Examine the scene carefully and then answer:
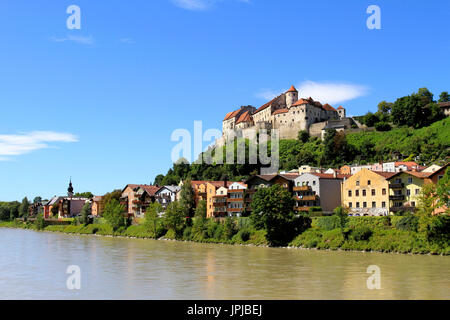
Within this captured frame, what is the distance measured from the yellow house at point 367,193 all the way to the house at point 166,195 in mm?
40850

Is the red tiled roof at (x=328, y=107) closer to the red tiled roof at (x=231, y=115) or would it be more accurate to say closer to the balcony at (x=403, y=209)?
the red tiled roof at (x=231, y=115)

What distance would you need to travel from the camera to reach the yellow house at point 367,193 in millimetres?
57375

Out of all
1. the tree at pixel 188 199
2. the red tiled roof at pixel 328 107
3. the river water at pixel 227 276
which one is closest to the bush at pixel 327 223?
the river water at pixel 227 276

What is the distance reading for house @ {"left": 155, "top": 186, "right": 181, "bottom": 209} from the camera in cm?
9481

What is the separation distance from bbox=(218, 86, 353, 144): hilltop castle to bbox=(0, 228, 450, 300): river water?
84042 mm

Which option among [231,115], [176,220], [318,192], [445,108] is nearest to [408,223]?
[318,192]

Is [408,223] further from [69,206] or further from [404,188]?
[69,206]

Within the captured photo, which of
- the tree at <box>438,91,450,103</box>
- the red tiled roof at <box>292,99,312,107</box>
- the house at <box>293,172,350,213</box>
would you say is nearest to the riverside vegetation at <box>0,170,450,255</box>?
the house at <box>293,172,350,213</box>

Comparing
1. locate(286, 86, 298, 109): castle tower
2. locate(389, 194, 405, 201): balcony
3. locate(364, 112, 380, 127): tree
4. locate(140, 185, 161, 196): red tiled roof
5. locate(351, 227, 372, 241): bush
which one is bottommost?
locate(351, 227, 372, 241): bush

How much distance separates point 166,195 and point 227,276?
6602cm

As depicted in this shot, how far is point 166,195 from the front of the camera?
315ft

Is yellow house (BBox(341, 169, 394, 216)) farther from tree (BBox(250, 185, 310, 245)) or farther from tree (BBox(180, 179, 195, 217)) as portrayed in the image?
tree (BBox(180, 179, 195, 217))

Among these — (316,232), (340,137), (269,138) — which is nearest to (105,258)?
(316,232)
